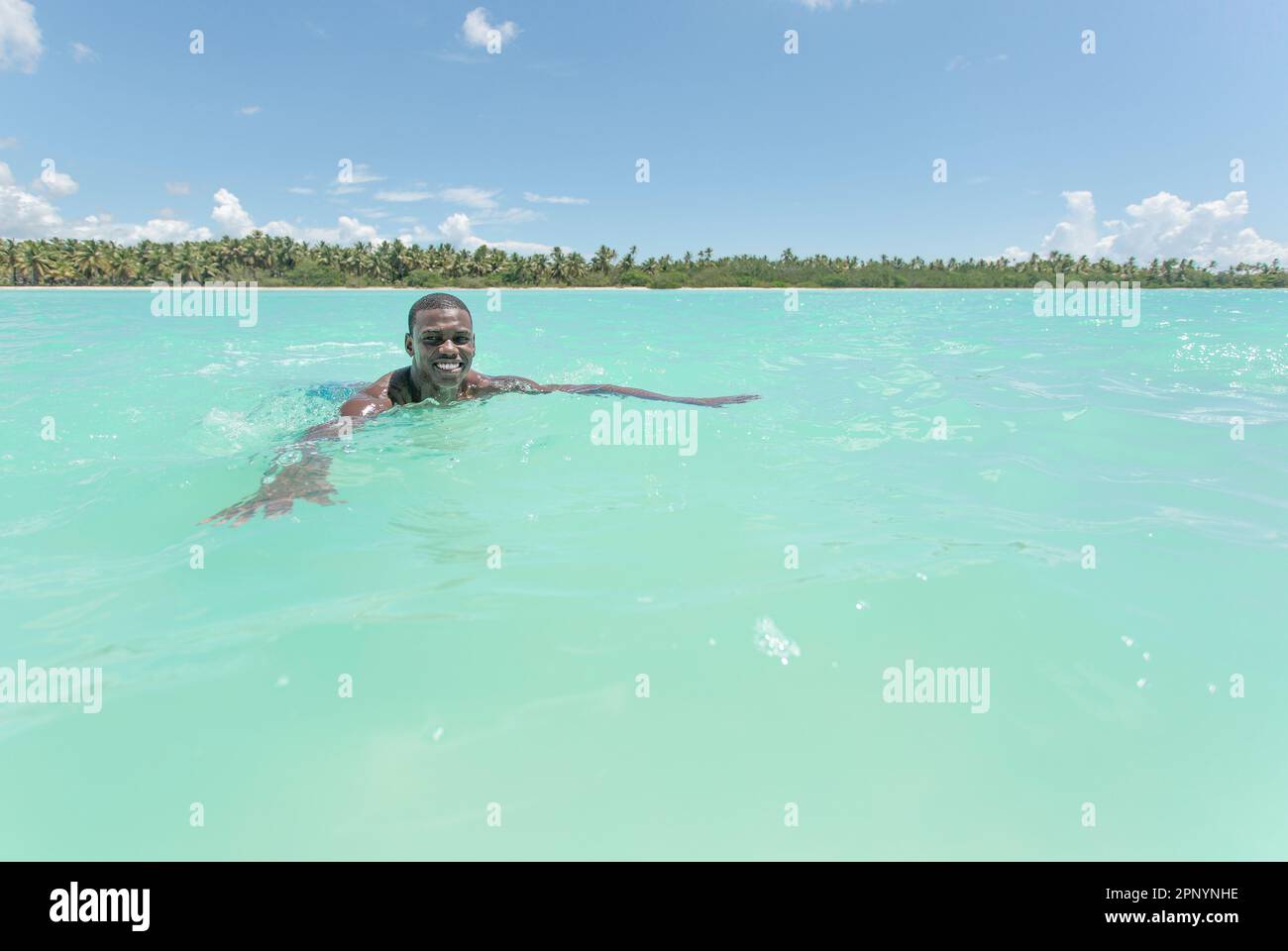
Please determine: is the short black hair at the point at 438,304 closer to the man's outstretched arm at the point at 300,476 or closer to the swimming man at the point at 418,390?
the swimming man at the point at 418,390

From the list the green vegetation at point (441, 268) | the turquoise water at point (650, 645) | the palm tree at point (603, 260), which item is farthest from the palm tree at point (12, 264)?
the turquoise water at point (650, 645)

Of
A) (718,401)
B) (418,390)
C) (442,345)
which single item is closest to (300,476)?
(442,345)

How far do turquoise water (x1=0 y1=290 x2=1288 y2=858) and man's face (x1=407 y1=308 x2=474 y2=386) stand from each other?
495mm

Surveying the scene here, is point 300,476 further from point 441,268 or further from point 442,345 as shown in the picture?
point 441,268

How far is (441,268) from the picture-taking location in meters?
95.3

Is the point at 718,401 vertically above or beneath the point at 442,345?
beneath

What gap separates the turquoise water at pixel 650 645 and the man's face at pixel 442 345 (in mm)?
495

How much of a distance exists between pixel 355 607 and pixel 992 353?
44.2 feet

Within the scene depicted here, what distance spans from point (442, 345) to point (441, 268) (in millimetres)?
96027

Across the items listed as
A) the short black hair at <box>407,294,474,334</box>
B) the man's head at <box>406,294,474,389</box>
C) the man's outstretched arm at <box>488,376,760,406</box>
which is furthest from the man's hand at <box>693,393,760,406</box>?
the short black hair at <box>407,294,474,334</box>

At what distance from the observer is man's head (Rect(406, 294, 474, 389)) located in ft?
20.7

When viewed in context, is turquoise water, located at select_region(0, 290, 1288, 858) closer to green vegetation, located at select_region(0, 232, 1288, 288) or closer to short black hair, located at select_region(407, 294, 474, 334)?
short black hair, located at select_region(407, 294, 474, 334)
